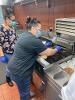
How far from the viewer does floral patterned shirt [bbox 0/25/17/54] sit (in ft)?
8.92

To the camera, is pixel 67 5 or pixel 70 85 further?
pixel 67 5

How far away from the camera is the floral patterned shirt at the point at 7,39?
8.92 feet

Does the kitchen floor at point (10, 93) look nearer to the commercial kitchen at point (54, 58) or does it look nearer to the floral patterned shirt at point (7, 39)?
the commercial kitchen at point (54, 58)

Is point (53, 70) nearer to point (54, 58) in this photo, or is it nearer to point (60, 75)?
point (60, 75)

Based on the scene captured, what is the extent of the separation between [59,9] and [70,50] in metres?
0.82

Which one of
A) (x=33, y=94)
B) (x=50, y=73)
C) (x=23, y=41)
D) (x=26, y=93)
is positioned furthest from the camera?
(x=33, y=94)

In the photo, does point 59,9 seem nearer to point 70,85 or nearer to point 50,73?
point 50,73

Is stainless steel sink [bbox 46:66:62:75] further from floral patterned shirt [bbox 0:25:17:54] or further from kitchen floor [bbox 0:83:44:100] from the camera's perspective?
floral patterned shirt [bbox 0:25:17:54]

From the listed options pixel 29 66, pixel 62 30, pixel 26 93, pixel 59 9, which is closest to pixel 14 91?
pixel 26 93

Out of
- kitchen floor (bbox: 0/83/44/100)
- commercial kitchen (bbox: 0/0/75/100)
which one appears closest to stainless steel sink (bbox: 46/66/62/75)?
commercial kitchen (bbox: 0/0/75/100)

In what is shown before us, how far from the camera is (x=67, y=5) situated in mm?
1862

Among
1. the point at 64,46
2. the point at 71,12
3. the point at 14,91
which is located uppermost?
the point at 71,12

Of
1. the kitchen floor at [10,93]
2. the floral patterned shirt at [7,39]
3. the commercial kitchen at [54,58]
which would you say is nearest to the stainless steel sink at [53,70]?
the commercial kitchen at [54,58]

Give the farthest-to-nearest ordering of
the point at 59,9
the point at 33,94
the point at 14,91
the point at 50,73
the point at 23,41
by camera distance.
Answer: the point at 14,91 < the point at 33,94 < the point at 59,9 < the point at 23,41 < the point at 50,73
